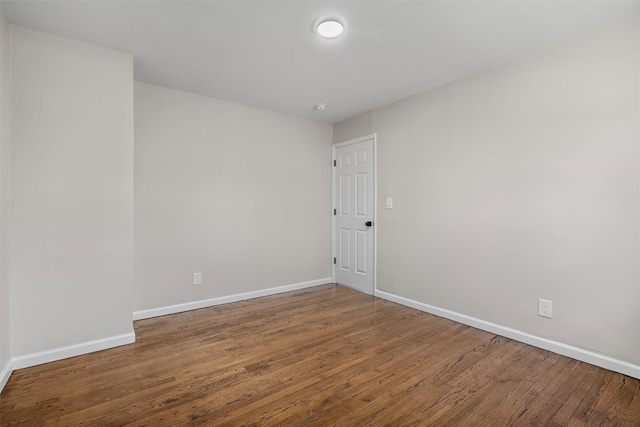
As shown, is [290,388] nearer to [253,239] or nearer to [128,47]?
[253,239]

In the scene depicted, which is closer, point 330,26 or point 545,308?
point 330,26

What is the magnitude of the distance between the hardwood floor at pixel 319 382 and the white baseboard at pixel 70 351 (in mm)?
57

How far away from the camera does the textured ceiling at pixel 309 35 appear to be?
1.93 metres

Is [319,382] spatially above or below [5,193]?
below

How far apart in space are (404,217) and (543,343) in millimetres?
1684

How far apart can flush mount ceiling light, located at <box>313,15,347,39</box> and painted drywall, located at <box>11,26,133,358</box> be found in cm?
161

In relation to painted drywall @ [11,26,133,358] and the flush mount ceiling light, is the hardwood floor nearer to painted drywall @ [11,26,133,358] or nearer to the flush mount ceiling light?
painted drywall @ [11,26,133,358]

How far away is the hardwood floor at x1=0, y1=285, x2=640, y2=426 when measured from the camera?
5.33ft

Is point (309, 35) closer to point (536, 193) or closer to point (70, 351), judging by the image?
point (536, 193)

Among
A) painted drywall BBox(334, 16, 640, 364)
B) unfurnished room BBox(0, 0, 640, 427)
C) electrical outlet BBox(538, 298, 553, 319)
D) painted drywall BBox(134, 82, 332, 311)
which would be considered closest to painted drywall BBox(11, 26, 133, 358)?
unfurnished room BBox(0, 0, 640, 427)

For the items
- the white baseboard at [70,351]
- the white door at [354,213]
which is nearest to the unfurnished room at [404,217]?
the white baseboard at [70,351]

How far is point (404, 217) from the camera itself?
353cm

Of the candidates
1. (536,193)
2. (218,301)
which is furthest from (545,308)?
(218,301)

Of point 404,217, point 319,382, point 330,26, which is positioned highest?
point 330,26
